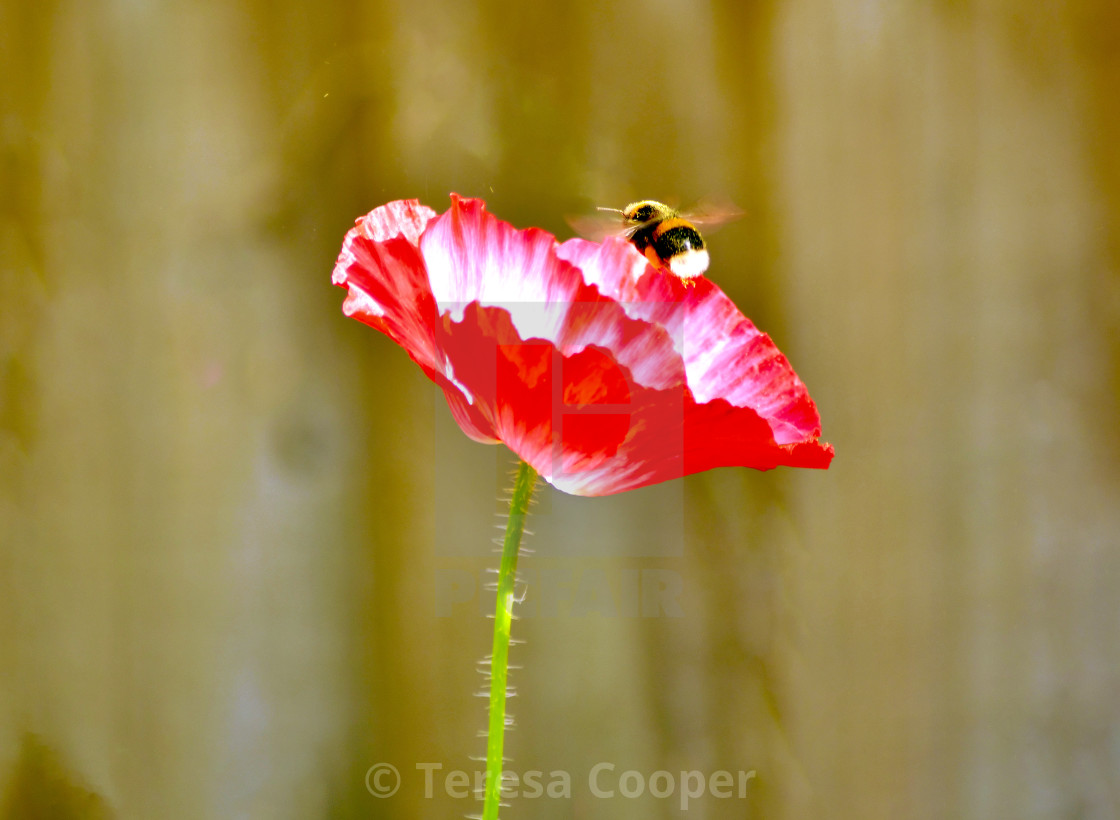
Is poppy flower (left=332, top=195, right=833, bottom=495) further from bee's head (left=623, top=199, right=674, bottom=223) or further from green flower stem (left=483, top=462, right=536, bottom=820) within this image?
bee's head (left=623, top=199, right=674, bottom=223)

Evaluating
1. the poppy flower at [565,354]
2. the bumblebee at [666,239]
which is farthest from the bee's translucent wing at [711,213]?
the poppy flower at [565,354]

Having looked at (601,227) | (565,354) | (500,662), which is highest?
Answer: (601,227)

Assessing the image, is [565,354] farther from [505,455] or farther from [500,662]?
[505,455]

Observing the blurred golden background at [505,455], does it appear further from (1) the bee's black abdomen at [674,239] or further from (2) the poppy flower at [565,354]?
(2) the poppy flower at [565,354]

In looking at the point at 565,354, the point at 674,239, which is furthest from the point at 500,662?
the point at 674,239

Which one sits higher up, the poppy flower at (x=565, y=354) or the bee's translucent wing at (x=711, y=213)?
the bee's translucent wing at (x=711, y=213)

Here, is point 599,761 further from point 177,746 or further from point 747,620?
point 177,746

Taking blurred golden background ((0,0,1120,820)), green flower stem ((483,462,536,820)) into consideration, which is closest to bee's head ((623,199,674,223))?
blurred golden background ((0,0,1120,820))
